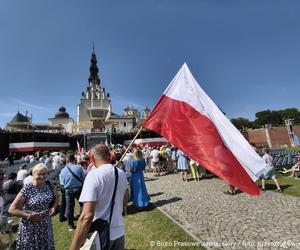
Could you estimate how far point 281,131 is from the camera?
73.8m

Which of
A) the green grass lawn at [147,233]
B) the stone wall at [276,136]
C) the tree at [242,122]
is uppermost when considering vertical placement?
the tree at [242,122]

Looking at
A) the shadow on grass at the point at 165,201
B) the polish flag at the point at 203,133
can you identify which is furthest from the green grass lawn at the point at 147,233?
the polish flag at the point at 203,133

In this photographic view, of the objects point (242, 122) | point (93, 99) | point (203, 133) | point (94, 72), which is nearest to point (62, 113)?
point (93, 99)

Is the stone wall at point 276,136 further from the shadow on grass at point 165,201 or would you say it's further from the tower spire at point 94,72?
the tower spire at point 94,72

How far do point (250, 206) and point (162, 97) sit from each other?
5.52m

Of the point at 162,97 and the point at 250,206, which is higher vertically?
the point at 162,97

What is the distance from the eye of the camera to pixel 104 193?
2.87 m

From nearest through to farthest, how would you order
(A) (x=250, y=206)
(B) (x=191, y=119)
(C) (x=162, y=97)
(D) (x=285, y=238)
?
(B) (x=191, y=119)
(C) (x=162, y=97)
(D) (x=285, y=238)
(A) (x=250, y=206)

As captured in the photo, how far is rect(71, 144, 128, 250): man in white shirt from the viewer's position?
263 centimetres

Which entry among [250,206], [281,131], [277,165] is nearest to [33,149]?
[277,165]

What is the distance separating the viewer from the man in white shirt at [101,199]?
104 inches

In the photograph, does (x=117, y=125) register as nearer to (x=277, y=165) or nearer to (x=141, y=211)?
(x=277, y=165)

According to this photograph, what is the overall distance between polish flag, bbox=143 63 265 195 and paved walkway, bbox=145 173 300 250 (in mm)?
2239

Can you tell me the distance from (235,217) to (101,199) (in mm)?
5505
